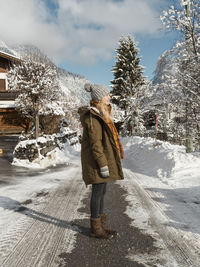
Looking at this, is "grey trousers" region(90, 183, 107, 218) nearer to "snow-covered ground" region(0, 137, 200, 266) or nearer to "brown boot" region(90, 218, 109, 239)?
"brown boot" region(90, 218, 109, 239)

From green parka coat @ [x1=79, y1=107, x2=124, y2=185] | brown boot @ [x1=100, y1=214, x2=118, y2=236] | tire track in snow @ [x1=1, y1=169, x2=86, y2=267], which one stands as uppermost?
green parka coat @ [x1=79, y1=107, x2=124, y2=185]

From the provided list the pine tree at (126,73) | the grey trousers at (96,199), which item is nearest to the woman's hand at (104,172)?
the grey trousers at (96,199)

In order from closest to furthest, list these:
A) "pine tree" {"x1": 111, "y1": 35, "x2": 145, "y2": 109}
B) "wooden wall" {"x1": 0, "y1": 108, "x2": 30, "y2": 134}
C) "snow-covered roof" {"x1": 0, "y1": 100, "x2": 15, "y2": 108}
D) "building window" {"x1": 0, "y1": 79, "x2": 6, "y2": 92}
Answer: "snow-covered roof" {"x1": 0, "y1": 100, "x2": 15, "y2": 108} → "wooden wall" {"x1": 0, "y1": 108, "x2": 30, "y2": 134} → "pine tree" {"x1": 111, "y1": 35, "x2": 145, "y2": 109} → "building window" {"x1": 0, "y1": 79, "x2": 6, "y2": 92}

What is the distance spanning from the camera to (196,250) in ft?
8.02

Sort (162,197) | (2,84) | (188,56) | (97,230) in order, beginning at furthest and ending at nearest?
(2,84), (188,56), (162,197), (97,230)

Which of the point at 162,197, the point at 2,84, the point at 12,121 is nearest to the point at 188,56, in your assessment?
the point at 162,197

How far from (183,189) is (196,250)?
2615mm

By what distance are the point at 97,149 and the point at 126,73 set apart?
77.1 ft

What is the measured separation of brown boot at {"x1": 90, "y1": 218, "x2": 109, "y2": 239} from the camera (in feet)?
8.84

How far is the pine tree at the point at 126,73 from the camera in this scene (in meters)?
24.6

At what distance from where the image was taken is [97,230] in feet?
8.88

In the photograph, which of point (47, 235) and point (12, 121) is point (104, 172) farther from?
point (12, 121)

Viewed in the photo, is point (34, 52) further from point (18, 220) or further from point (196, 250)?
point (196, 250)

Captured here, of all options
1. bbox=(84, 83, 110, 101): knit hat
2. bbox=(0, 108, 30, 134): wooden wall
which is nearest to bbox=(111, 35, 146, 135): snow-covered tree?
bbox=(0, 108, 30, 134): wooden wall
